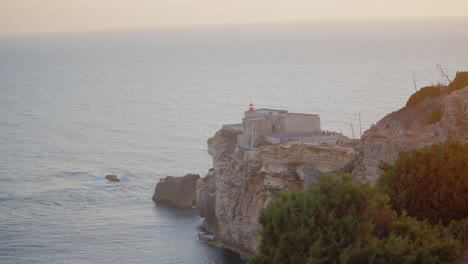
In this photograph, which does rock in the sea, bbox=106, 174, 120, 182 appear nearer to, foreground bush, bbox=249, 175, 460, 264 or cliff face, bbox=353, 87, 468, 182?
cliff face, bbox=353, 87, 468, 182

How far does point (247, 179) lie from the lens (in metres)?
43.4

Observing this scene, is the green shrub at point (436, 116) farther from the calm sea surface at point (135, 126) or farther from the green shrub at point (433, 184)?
the calm sea surface at point (135, 126)

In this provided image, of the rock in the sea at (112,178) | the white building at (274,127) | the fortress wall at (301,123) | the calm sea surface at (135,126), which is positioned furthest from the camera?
the rock in the sea at (112,178)

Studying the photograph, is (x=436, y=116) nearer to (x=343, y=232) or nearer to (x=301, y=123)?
(x=343, y=232)

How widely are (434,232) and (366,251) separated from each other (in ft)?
8.88

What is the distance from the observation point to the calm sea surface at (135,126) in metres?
47.1

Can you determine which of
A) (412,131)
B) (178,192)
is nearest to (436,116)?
(412,131)

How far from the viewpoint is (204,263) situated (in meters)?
41.8

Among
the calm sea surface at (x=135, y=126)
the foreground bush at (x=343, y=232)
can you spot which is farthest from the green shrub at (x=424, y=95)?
the calm sea surface at (x=135, y=126)

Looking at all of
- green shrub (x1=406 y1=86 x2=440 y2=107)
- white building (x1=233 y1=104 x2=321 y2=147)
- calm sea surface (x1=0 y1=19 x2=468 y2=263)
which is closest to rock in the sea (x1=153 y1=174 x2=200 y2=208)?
calm sea surface (x1=0 y1=19 x2=468 y2=263)

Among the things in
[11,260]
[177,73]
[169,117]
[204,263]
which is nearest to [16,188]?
[11,260]

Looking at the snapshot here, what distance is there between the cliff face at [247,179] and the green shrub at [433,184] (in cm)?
1325

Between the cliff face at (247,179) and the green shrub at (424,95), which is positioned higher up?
the green shrub at (424,95)

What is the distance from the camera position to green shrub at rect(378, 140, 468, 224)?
2138 centimetres
